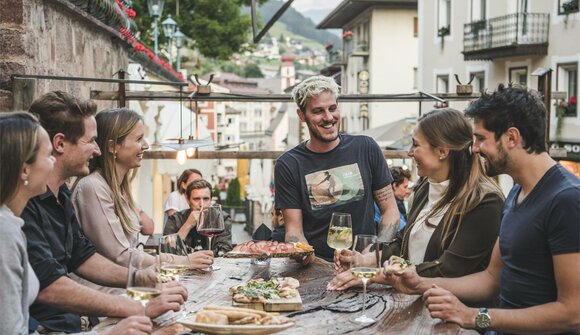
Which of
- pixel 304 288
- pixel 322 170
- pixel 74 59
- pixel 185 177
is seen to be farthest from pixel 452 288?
pixel 185 177

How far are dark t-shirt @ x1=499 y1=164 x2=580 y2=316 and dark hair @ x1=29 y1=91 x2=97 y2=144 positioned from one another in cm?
189

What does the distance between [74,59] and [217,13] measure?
77.4 ft

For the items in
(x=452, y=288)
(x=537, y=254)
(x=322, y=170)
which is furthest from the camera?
(x=322, y=170)

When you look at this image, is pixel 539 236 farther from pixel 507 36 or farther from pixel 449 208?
pixel 507 36

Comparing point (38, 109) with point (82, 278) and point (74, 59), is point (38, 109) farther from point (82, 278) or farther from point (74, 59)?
point (74, 59)

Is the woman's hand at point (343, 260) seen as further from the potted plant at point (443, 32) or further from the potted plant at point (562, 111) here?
the potted plant at point (443, 32)

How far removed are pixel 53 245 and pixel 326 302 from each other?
118 cm

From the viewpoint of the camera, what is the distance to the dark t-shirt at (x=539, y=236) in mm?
3143

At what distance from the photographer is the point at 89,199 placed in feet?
13.7

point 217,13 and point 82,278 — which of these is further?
point 217,13

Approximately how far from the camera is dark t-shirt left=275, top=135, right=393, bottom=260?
513 cm

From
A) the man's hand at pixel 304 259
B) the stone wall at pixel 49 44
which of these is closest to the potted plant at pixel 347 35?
the stone wall at pixel 49 44

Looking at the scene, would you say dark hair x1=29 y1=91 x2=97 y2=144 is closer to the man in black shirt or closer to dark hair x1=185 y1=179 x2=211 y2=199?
the man in black shirt

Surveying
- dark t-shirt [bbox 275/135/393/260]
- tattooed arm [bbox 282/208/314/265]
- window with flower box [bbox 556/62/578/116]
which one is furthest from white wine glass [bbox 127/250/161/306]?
window with flower box [bbox 556/62/578/116]
